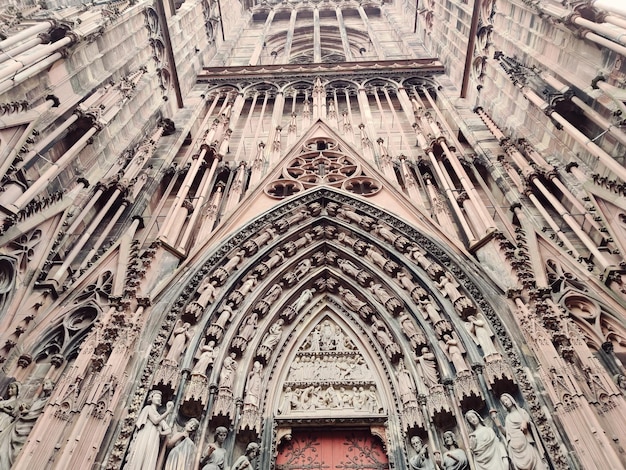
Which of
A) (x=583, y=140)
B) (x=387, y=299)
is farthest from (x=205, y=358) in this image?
(x=583, y=140)

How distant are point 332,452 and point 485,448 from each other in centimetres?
230

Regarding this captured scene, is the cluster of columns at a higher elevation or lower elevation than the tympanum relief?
higher

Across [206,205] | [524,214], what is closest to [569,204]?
[524,214]

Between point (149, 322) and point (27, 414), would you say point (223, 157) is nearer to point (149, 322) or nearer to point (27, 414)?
point (149, 322)

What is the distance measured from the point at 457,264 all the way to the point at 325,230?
9.04 ft

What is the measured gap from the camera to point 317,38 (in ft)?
74.3

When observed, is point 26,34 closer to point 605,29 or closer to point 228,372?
point 228,372

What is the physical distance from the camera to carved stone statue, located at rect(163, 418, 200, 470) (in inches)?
218

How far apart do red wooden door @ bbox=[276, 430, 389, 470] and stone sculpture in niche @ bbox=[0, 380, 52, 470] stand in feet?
10.4

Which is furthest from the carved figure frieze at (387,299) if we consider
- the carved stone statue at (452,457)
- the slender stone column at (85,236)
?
the slender stone column at (85,236)

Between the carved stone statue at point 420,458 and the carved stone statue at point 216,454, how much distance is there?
241 centimetres

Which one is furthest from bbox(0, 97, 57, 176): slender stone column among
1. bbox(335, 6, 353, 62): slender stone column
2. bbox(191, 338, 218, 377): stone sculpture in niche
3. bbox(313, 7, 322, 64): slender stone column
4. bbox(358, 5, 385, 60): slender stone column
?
bbox(358, 5, 385, 60): slender stone column

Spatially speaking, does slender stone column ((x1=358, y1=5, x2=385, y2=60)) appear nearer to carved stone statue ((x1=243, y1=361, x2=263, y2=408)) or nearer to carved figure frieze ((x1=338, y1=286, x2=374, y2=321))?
carved figure frieze ((x1=338, y1=286, x2=374, y2=321))

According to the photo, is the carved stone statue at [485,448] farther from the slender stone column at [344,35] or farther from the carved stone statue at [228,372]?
the slender stone column at [344,35]
